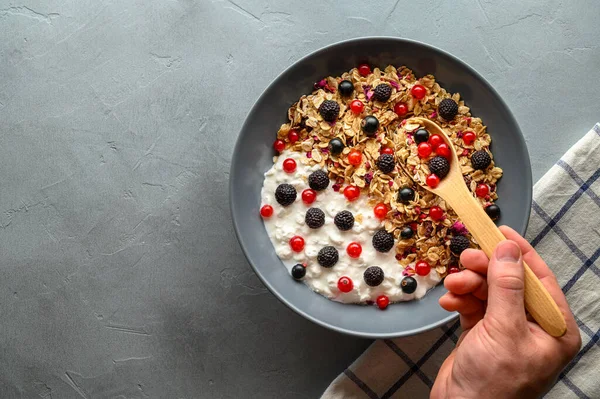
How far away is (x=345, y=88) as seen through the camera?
172cm

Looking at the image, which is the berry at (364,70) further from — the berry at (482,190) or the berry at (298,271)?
the berry at (298,271)

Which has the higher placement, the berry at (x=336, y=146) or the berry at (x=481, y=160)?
the berry at (x=481, y=160)

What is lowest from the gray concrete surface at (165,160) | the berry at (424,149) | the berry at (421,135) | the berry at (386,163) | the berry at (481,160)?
the gray concrete surface at (165,160)

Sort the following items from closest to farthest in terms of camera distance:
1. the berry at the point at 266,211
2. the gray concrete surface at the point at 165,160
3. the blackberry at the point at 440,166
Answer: the blackberry at the point at 440,166, the berry at the point at 266,211, the gray concrete surface at the point at 165,160

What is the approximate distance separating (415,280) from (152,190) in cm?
86

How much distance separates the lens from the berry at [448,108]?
169 cm

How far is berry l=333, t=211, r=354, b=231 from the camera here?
1669 mm

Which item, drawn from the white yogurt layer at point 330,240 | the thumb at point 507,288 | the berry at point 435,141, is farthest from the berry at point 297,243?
the thumb at point 507,288

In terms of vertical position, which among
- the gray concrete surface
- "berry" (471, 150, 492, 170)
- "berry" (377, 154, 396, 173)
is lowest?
the gray concrete surface

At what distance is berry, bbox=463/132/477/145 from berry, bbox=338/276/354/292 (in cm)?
51

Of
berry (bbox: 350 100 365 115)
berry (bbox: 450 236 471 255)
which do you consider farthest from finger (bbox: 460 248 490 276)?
berry (bbox: 350 100 365 115)

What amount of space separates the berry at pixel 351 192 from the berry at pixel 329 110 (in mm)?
204

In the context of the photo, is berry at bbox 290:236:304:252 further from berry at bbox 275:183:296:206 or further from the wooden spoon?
the wooden spoon

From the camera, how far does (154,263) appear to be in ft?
6.24
